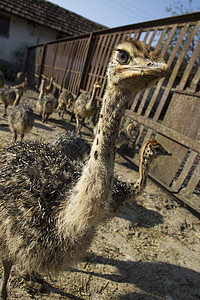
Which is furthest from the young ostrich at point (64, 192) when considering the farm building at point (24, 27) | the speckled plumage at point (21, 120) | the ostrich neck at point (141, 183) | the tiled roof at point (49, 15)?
the tiled roof at point (49, 15)

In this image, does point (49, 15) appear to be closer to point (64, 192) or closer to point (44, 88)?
point (44, 88)

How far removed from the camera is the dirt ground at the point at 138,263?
2588mm

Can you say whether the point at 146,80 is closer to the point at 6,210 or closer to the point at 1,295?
the point at 6,210

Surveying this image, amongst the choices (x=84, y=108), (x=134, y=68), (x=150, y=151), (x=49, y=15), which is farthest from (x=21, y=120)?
(x=49, y=15)

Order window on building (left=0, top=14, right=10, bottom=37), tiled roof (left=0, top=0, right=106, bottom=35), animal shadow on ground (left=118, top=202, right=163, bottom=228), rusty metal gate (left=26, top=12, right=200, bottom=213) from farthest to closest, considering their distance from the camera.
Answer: window on building (left=0, top=14, right=10, bottom=37), tiled roof (left=0, top=0, right=106, bottom=35), rusty metal gate (left=26, top=12, right=200, bottom=213), animal shadow on ground (left=118, top=202, right=163, bottom=228)

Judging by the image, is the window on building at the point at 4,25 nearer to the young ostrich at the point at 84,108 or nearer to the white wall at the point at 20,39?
the white wall at the point at 20,39

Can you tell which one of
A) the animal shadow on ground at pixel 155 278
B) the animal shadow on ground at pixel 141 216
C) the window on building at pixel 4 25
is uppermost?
the window on building at pixel 4 25

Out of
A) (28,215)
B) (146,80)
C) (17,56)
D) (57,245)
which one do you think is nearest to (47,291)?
(57,245)

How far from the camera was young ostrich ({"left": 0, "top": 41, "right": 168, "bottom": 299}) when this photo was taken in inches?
67.8

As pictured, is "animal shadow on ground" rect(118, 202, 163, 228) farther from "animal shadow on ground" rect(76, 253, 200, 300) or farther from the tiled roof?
the tiled roof

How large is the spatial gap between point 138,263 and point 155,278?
293 millimetres

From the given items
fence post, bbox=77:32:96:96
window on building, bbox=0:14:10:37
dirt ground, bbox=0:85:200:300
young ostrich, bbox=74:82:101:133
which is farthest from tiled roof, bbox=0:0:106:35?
dirt ground, bbox=0:85:200:300

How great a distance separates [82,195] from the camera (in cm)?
178

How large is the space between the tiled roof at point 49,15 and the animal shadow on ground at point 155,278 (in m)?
22.8
